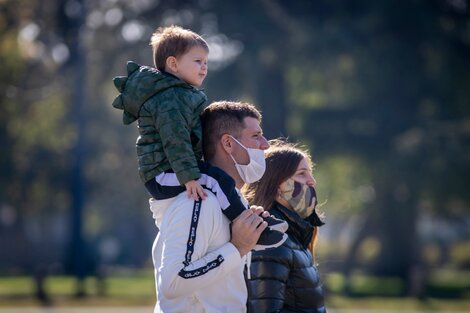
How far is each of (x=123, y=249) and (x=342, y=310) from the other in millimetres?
42755

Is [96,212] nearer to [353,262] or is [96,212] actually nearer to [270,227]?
[353,262]

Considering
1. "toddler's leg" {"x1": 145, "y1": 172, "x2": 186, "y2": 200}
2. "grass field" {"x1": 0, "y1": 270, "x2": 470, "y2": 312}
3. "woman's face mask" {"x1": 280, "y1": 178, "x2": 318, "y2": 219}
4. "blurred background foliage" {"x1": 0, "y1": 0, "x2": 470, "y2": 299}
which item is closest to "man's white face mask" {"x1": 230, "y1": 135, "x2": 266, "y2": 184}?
"toddler's leg" {"x1": 145, "y1": 172, "x2": 186, "y2": 200}

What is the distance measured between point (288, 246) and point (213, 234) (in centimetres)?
96

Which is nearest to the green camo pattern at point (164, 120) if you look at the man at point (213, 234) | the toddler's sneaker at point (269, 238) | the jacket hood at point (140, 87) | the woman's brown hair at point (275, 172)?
the jacket hood at point (140, 87)

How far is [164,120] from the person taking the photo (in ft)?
14.2

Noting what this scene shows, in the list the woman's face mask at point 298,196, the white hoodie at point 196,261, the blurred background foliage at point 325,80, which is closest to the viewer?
the white hoodie at point 196,261

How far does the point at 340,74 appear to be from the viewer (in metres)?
38.3

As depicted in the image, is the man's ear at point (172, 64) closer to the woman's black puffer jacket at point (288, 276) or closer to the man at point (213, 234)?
the man at point (213, 234)

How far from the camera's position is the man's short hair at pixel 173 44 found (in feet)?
14.9

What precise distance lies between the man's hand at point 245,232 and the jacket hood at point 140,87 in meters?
0.66

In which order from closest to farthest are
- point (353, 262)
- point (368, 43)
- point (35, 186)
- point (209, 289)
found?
1. point (209, 289)
2. point (368, 43)
3. point (353, 262)
4. point (35, 186)

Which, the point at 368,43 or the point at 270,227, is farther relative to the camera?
the point at 368,43

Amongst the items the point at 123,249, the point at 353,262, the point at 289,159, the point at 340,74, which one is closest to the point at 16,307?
the point at 289,159

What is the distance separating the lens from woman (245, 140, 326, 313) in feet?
16.5
